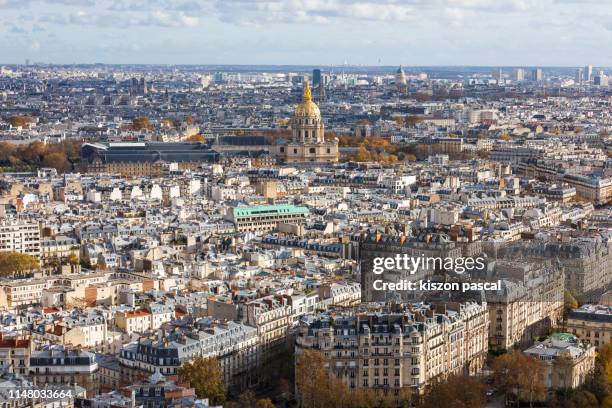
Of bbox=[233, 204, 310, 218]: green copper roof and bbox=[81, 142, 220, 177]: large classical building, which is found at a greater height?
bbox=[233, 204, 310, 218]: green copper roof

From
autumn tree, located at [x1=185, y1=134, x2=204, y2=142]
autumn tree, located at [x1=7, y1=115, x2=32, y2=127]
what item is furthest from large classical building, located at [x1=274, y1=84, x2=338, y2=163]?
→ autumn tree, located at [x1=7, y1=115, x2=32, y2=127]

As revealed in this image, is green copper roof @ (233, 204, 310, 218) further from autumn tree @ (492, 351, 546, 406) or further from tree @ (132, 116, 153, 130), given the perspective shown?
tree @ (132, 116, 153, 130)

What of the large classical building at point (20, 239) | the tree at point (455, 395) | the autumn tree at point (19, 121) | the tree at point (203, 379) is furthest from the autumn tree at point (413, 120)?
the tree at point (203, 379)

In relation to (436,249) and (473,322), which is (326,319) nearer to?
(473,322)

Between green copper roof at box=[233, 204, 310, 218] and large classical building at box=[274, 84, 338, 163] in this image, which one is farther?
large classical building at box=[274, 84, 338, 163]

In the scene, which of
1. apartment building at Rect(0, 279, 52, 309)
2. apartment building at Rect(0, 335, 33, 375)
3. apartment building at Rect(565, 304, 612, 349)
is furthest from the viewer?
apartment building at Rect(0, 279, 52, 309)

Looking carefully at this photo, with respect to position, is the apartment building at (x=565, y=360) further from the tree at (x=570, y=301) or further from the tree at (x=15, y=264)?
the tree at (x=15, y=264)

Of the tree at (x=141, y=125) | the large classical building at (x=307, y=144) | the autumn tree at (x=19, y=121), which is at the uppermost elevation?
the large classical building at (x=307, y=144)
